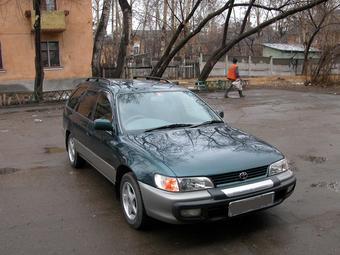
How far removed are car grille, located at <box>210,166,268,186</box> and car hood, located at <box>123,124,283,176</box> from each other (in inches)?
1.6

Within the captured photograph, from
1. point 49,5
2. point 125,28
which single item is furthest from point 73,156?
point 49,5

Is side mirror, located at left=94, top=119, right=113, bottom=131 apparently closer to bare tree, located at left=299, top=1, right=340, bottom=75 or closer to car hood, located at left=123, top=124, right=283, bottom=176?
car hood, located at left=123, top=124, right=283, bottom=176

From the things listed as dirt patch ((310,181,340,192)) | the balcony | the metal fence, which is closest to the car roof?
dirt patch ((310,181,340,192))

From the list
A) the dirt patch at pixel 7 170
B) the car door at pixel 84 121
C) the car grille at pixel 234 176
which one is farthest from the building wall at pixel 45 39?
the car grille at pixel 234 176

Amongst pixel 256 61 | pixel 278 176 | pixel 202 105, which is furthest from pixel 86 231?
pixel 256 61

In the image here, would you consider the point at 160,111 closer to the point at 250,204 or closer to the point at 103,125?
the point at 103,125

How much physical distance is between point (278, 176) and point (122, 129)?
1954 mm

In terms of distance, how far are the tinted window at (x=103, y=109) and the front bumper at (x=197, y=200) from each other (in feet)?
5.55

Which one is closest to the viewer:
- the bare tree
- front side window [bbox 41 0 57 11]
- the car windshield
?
the car windshield

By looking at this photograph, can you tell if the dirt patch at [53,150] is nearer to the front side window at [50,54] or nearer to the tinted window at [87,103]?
the tinted window at [87,103]

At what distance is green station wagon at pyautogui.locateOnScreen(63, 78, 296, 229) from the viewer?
4.05 m

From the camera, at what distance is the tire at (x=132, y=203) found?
4387 mm

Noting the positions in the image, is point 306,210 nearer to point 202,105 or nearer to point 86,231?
point 202,105

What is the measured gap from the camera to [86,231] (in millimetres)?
4543
